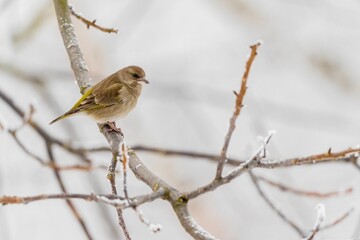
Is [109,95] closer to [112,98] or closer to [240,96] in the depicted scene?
[112,98]

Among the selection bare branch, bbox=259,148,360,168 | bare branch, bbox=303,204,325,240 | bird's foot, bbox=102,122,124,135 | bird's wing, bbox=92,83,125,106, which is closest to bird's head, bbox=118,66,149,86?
bird's wing, bbox=92,83,125,106

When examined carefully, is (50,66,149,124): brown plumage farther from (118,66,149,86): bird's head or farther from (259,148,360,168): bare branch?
(259,148,360,168): bare branch

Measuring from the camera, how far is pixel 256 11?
1096 centimetres

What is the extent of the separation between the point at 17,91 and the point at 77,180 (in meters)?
2.79

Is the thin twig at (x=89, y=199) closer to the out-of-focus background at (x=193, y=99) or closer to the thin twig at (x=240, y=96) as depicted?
the thin twig at (x=240, y=96)

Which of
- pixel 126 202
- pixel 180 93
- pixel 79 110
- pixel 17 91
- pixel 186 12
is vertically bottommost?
pixel 126 202

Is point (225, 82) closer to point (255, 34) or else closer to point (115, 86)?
point (255, 34)

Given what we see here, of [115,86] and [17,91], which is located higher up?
[17,91]

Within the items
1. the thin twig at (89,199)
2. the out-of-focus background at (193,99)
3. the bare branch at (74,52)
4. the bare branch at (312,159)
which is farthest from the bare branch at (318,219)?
the out-of-focus background at (193,99)

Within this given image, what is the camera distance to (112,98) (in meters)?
5.63

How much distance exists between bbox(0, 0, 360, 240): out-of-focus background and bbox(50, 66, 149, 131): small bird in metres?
0.33

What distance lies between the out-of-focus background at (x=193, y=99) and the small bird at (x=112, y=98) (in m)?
0.33

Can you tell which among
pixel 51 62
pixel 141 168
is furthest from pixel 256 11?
pixel 141 168

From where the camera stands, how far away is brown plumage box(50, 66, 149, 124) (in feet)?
16.7
